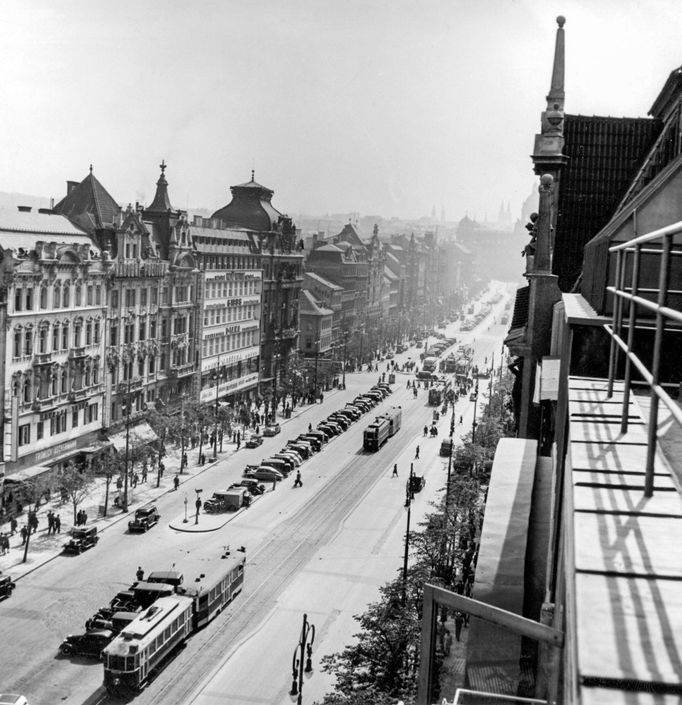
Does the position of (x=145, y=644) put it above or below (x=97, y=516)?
above

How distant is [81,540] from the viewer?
43.9 metres

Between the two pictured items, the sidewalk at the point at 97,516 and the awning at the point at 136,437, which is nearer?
the sidewalk at the point at 97,516

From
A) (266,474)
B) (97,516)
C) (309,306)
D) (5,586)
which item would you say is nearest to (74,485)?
(97,516)

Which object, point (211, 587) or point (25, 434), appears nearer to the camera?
point (211, 587)

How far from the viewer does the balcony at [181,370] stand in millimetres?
73875

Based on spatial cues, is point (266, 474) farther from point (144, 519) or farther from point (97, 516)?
point (144, 519)

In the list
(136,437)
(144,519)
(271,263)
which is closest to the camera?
(144,519)

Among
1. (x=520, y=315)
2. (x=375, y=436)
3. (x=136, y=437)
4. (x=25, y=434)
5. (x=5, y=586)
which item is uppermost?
(x=520, y=315)

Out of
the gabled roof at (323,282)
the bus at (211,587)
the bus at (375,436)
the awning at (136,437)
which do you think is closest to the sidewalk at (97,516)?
the awning at (136,437)

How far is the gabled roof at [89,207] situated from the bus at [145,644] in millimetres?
34482

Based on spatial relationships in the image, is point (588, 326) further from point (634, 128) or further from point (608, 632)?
point (634, 128)

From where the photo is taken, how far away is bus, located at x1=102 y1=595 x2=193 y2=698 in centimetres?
2950

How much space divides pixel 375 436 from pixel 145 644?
141 ft

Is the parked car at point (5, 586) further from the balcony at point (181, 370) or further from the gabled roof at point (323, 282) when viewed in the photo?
the gabled roof at point (323, 282)
